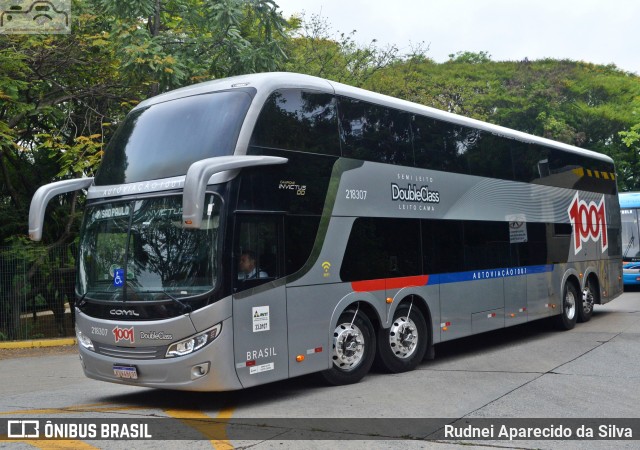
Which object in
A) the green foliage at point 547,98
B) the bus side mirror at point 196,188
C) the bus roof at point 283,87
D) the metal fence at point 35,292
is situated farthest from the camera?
the green foliage at point 547,98

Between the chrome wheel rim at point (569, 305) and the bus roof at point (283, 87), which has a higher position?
the bus roof at point (283, 87)

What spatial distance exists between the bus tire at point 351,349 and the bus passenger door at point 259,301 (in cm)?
108

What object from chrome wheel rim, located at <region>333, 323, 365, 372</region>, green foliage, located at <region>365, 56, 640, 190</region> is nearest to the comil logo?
chrome wheel rim, located at <region>333, 323, 365, 372</region>

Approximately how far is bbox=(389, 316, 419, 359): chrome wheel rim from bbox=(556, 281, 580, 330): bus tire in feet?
19.6

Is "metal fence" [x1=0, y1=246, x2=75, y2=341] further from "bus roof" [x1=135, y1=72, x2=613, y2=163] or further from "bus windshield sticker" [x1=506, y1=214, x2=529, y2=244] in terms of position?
"bus windshield sticker" [x1=506, y1=214, x2=529, y2=244]

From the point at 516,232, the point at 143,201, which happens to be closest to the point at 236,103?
the point at 143,201

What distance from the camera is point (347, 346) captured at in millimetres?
10195

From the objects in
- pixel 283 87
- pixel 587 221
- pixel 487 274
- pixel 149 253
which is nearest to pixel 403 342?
pixel 487 274

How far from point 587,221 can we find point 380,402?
10.7m

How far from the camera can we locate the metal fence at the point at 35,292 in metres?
18.0

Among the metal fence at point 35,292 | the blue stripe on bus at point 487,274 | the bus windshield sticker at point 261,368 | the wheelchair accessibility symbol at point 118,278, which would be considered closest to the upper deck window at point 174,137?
the wheelchair accessibility symbol at point 118,278

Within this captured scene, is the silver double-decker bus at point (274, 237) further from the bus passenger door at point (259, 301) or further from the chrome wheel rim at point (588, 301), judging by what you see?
the chrome wheel rim at point (588, 301)

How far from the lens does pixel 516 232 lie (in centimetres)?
1458

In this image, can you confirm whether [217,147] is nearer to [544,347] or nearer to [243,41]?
[544,347]
